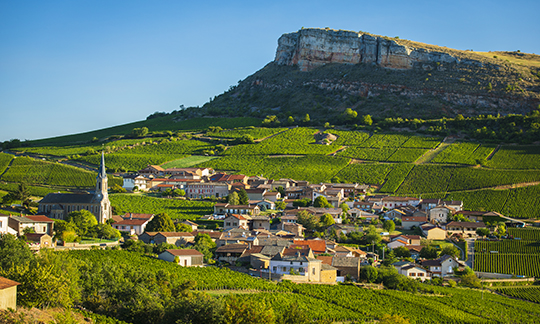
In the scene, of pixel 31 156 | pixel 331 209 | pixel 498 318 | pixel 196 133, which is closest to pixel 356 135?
pixel 196 133

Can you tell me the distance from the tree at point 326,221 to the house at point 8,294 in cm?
3888

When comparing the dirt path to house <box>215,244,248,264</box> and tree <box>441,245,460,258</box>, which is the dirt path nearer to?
tree <box>441,245,460,258</box>

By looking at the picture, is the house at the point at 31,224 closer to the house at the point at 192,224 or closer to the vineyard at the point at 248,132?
the house at the point at 192,224

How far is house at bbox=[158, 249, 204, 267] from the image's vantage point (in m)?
48.9

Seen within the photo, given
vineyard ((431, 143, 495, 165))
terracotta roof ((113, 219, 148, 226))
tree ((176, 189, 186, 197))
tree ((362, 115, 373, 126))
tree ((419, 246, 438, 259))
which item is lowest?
tree ((419, 246, 438, 259))

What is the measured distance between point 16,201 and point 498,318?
179ft

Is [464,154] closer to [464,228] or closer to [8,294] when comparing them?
[464,228]

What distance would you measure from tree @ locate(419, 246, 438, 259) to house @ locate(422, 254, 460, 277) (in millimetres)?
2447

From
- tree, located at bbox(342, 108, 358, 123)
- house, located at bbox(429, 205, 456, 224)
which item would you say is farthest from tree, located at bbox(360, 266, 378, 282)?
tree, located at bbox(342, 108, 358, 123)

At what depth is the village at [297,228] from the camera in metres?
50.1

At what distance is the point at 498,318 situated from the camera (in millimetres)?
42469

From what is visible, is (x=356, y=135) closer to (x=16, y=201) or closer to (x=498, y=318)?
(x=16, y=201)

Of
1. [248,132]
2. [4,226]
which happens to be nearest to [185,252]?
[4,226]

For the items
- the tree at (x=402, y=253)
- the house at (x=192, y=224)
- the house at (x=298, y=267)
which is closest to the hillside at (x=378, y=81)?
the tree at (x=402, y=253)
